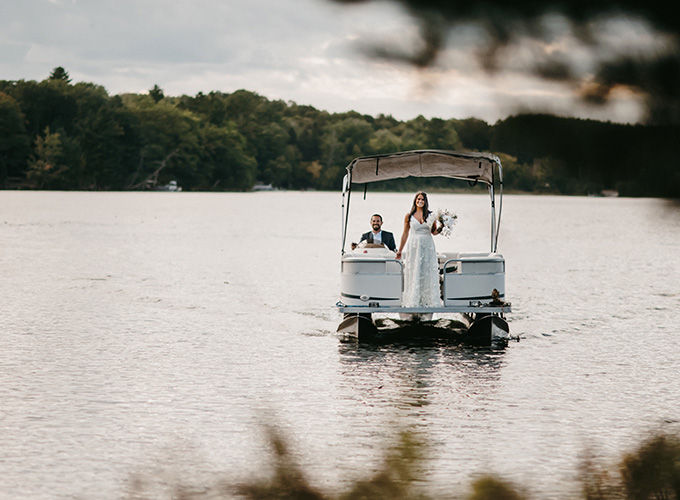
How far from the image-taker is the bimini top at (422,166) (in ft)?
57.0

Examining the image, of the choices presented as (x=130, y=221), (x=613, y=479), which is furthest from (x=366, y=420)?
(x=130, y=221)

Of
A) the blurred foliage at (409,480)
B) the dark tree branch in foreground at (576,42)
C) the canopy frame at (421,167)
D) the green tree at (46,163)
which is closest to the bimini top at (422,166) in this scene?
the canopy frame at (421,167)

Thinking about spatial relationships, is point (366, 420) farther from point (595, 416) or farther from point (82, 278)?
point (82, 278)

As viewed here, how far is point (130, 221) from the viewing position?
8575 cm

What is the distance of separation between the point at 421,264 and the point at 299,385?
3.72 meters

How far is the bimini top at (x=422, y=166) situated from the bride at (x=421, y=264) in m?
1.40

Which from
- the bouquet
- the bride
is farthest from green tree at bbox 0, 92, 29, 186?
the bouquet

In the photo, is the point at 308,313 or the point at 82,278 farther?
the point at 82,278

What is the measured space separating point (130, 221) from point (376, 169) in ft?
232

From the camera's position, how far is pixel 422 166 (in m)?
17.6

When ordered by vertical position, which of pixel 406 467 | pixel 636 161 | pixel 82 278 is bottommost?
pixel 82 278

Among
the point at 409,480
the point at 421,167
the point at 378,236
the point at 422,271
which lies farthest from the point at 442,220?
the point at 409,480

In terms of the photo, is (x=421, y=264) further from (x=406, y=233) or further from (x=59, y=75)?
(x=59, y=75)

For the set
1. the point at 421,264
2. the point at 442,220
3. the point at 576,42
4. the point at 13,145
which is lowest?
the point at 421,264
